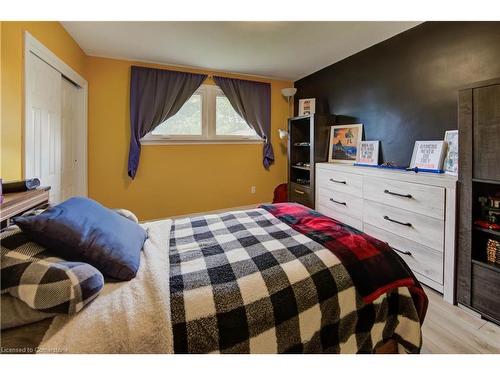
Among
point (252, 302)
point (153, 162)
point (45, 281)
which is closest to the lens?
point (45, 281)

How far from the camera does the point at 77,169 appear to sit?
3029 mm

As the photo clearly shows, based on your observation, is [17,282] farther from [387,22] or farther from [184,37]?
[387,22]

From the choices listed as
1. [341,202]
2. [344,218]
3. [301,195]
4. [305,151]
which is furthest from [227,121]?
[344,218]

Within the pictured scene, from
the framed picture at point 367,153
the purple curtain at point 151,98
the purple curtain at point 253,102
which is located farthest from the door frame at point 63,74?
the framed picture at point 367,153

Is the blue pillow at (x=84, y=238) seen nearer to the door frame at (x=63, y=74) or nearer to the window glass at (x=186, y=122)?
the door frame at (x=63, y=74)

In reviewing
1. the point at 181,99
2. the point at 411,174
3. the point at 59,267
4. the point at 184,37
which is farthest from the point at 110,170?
the point at 411,174

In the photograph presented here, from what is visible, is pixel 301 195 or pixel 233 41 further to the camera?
pixel 301 195

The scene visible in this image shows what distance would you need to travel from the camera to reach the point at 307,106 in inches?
153

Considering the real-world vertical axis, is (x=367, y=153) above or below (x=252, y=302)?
above

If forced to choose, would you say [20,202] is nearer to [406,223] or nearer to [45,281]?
[45,281]

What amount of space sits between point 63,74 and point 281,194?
3.13 metres

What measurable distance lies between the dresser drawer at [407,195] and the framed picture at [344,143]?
0.75 metres

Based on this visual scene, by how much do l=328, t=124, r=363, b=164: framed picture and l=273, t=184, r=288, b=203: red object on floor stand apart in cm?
96
